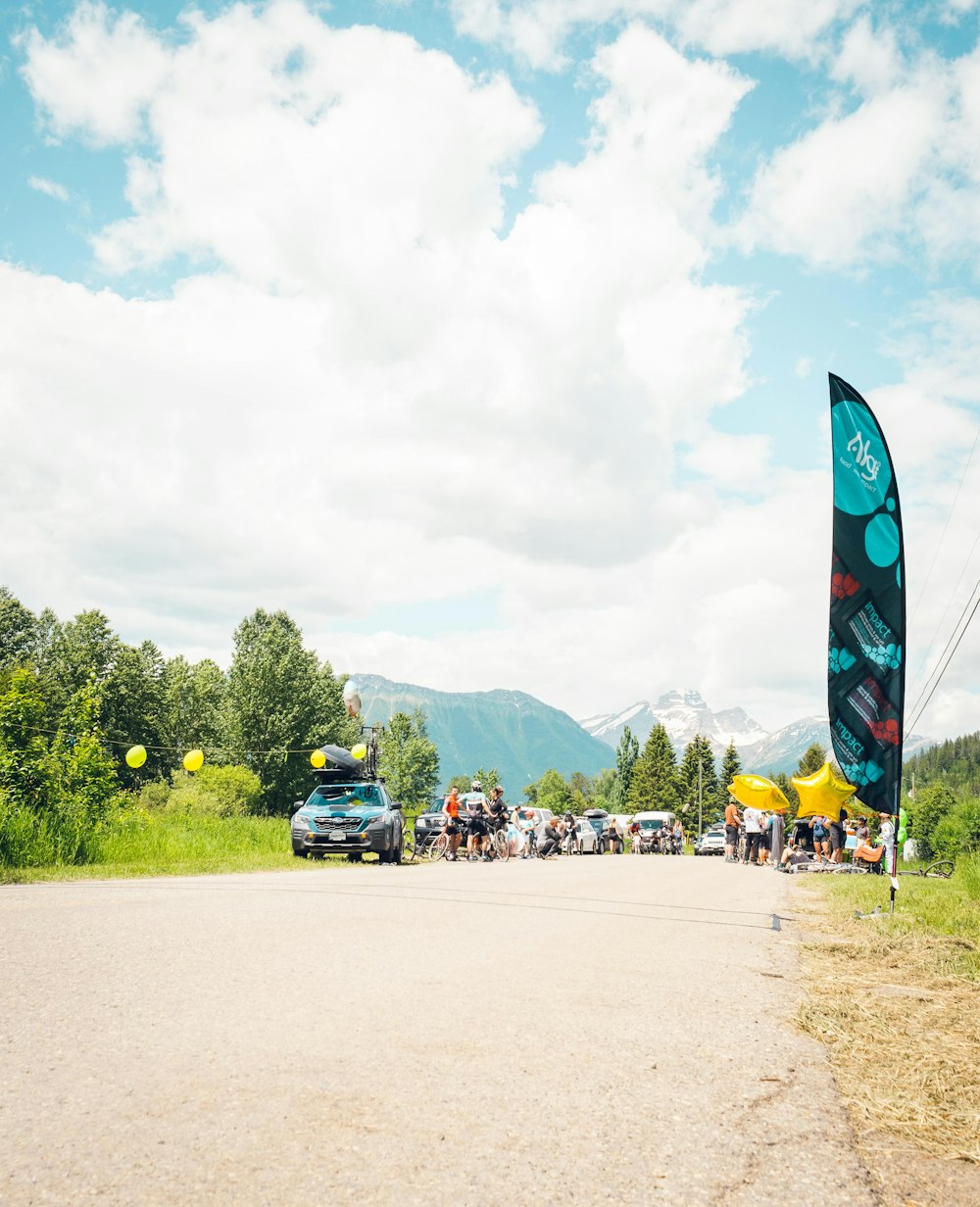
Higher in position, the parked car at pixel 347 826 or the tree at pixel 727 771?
the tree at pixel 727 771

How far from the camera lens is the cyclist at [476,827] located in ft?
79.6

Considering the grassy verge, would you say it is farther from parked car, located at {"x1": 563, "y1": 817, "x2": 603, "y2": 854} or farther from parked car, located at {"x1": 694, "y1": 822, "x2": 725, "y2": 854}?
parked car, located at {"x1": 694, "y1": 822, "x2": 725, "y2": 854}

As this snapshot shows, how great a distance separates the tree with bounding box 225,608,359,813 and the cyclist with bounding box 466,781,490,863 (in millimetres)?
38131

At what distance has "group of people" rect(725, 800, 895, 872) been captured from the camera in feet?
76.9

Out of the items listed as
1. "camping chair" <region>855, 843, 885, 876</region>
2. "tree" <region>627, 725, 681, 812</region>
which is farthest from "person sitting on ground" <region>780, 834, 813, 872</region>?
"tree" <region>627, 725, 681, 812</region>

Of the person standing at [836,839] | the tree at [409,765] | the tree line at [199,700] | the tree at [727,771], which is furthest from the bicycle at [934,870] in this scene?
the tree at [409,765]

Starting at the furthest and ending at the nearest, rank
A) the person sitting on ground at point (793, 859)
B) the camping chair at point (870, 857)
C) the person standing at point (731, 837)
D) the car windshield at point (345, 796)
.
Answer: the person standing at point (731, 837) < the person sitting on ground at point (793, 859) < the camping chair at point (870, 857) < the car windshield at point (345, 796)

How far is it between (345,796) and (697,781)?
112943mm

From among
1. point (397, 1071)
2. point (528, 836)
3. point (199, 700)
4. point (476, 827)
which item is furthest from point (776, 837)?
point (199, 700)

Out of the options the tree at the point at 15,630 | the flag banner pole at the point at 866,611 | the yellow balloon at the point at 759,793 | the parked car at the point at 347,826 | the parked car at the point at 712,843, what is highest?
the tree at the point at 15,630

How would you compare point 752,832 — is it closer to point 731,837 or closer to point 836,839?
point 836,839

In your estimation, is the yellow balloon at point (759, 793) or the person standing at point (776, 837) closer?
the yellow balloon at point (759, 793)

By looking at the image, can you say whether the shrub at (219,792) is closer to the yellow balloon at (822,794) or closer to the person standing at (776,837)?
the person standing at (776,837)

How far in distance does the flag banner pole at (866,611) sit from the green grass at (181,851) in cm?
976
